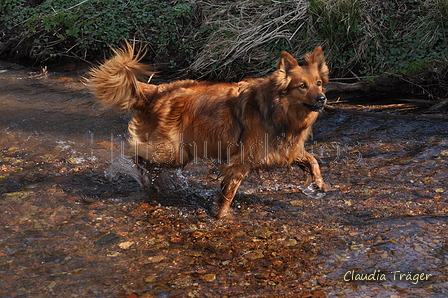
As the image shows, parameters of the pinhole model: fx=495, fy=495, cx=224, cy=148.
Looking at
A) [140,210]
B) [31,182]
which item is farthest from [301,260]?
[31,182]

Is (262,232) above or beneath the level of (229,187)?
beneath

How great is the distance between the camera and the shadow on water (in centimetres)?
399

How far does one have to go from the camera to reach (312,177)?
220 inches

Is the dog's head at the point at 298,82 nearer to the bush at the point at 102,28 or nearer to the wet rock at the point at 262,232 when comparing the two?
the wet rock at the point at 262,232

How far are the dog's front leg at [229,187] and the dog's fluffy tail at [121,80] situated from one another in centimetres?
141

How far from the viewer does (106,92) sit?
18.7 feet

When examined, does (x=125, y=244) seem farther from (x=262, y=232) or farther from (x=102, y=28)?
(x=102, y=28)

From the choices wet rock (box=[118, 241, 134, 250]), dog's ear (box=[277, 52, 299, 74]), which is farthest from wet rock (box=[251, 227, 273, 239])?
dog's ear (box=[277, 52, 299, 74])

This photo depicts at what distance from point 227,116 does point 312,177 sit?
1189 mm

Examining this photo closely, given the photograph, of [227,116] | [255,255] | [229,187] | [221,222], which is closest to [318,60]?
[227,116]

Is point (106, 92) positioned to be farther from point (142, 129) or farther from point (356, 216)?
point (356, 216)

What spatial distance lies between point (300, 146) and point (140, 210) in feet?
6.27

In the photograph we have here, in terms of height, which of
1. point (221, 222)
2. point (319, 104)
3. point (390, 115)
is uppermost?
point (319, 104)

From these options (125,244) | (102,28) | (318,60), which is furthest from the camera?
(102,28)
